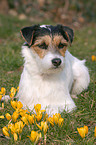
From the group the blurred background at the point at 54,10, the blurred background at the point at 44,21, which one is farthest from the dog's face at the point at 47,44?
the blurred background at the point at 54,10

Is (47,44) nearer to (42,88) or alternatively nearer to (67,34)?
(67,34)

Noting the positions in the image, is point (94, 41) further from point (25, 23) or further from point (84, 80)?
point (84, 80)

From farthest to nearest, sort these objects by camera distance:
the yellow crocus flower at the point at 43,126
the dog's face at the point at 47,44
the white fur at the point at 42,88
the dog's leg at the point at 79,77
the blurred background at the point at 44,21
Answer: the blurred background at the point at 44,21 → the dog's leg at the point at 79,77 → the white fur at the point at 42,88 → the dog's face at the point at 47,44 → the yellow crocus flower at the point at 43,126

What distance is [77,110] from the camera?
4043mm

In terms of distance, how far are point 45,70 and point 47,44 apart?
460 millimetres

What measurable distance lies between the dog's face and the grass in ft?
2.97

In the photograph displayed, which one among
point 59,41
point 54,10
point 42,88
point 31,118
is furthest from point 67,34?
point 54,10

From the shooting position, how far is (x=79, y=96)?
466 centimetres

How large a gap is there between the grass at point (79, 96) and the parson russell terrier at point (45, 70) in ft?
0.98

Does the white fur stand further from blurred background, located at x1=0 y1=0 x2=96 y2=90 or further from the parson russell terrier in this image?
blurred background, located at x1=0 y1=0 x2=96 y2=90

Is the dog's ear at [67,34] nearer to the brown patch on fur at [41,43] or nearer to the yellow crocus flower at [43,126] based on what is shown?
the brown patch on fur at [41,43]

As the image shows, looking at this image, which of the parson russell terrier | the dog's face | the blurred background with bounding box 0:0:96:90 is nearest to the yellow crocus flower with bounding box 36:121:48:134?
the parson russell terrier

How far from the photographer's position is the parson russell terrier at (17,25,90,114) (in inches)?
145

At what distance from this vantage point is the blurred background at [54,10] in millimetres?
14305
